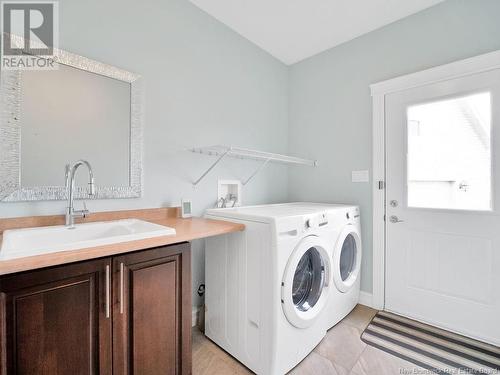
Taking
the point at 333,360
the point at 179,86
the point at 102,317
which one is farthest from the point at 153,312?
the point at 179,86

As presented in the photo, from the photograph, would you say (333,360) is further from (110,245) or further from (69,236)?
(69,236)

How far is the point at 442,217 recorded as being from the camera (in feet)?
6.01

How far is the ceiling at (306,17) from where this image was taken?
6.12ft

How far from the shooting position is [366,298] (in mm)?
2191

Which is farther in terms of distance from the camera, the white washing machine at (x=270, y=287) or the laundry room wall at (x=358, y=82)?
the laundry room wall at (x=358, y=82)

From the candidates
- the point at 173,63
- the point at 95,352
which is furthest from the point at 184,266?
the point at 173,63

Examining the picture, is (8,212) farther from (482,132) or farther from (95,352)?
(482,132)

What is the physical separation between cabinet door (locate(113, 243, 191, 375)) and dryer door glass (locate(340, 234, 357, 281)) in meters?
1.38


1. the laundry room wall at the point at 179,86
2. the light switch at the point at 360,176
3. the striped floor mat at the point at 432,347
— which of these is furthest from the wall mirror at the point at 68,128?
the striped floor mat at the point at 432,347

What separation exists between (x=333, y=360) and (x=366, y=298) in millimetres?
880

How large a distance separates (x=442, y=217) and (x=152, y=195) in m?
2.16

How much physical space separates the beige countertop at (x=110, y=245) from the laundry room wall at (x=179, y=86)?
49mm

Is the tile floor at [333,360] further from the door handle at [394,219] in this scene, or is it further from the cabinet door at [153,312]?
the door handle at [394,219]

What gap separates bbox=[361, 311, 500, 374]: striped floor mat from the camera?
1442 mm
